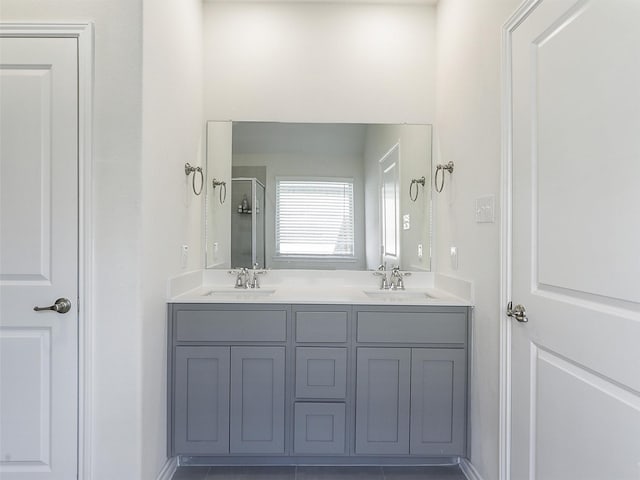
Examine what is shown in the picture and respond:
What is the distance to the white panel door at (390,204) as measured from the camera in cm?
260

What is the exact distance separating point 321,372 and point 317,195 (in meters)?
1.16

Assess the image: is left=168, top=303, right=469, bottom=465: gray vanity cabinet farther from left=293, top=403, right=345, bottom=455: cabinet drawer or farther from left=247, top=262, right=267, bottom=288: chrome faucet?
left=247, top=262, right=267, bottom=288: chrome faucet

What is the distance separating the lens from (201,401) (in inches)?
77.8

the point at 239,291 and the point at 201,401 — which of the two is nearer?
the point at 201,401

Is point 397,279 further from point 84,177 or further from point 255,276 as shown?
point 84,177

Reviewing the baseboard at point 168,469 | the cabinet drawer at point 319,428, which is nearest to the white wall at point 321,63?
the cabinet drawer at point 319,428

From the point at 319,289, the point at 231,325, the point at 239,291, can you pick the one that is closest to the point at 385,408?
the point at 319,289

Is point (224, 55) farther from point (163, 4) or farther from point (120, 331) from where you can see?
point (120, 331)

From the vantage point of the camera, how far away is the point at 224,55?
2570mm

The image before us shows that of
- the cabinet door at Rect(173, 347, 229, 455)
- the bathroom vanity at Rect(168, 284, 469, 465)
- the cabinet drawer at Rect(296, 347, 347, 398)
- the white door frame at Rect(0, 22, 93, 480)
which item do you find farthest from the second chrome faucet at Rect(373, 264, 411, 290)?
the white door frame at Rect(0, 22, 93, 480)

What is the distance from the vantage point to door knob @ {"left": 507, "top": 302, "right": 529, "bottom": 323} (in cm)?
150

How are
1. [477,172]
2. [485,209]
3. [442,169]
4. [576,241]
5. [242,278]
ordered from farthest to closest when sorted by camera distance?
[242,278] → [442,169] → [477,172] → [485,209] → [576,241]

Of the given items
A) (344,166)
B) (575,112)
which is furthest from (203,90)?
(575,112)

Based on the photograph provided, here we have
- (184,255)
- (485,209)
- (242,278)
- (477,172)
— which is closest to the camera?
(485,209)
